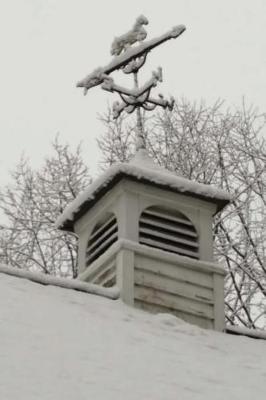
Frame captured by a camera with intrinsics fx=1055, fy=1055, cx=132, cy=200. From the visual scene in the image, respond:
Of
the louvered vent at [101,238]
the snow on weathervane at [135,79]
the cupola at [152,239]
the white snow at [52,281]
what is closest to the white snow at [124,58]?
the snow on weathervane at [135,79]

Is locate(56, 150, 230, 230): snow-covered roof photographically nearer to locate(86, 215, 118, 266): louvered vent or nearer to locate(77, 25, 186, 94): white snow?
locate(86, 215, 118, 266): louvered vent

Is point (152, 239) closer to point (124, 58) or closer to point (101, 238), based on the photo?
point (101, 238)

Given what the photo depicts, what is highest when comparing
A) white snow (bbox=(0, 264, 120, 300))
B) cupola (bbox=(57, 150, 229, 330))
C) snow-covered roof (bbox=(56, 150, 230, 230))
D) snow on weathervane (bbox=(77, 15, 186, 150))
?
snow on weathervane (bbox=(77, 15, 186, 150))

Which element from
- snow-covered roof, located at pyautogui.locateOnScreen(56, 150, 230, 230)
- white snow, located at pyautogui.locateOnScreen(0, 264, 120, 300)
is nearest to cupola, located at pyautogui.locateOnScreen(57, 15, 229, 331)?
snow-covered roof, located at pyautogui.locateOnScreen(56, 150, 230, 230)

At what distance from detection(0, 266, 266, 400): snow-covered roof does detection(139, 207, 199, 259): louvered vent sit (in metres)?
0.88

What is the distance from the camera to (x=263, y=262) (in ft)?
49.5

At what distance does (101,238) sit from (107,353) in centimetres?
282

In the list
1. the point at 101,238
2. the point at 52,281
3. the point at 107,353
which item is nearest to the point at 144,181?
the point at 101,238

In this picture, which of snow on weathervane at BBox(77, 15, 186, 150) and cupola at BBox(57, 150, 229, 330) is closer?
cupola at BBox(57, 150, 229, 330)

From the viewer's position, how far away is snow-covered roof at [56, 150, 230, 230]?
342 inches

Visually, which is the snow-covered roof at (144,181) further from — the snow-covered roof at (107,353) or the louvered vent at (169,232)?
the snow-covered roof at (107,353)

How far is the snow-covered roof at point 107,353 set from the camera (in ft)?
17.9

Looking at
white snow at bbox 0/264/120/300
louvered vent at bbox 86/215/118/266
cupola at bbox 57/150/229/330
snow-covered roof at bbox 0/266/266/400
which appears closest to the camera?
snow-covered roof at bbox 0/266/266/400

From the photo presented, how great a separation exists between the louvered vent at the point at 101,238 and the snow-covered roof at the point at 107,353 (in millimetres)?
939
